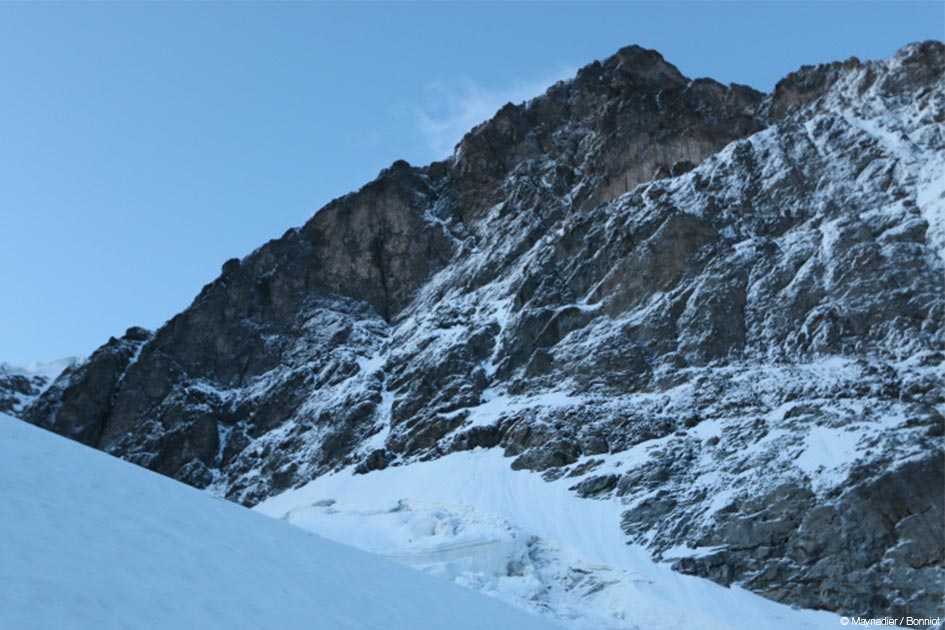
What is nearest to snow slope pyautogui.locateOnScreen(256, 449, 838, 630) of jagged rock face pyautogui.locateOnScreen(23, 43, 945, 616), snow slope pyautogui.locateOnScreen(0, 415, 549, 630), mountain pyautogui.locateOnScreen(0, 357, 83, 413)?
jagged rock face pyautogui.locateOnScreen(23, 43, 945, 616)

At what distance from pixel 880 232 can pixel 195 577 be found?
4936cm

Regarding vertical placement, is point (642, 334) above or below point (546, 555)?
above

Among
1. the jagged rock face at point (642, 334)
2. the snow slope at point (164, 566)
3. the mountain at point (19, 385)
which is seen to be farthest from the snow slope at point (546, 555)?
the mountain at point (19, 385)

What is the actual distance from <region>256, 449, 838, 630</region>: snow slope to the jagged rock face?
4.97 feet

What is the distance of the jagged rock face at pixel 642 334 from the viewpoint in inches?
1592

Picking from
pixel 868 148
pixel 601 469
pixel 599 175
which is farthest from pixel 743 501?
pixel 599 175

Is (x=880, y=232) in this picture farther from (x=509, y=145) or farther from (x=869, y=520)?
(x=509, y=145)

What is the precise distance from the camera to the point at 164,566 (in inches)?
437

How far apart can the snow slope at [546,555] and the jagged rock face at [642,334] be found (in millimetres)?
1516

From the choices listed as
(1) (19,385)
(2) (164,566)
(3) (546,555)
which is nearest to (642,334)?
(3) (546,555)

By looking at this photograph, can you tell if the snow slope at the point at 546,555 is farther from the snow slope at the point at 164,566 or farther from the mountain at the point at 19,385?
the mountain at the point at 19,385

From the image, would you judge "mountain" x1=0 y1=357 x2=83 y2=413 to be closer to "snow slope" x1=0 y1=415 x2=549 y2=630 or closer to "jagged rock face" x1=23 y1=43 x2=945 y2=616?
"jagged rock face" x1=23 y1=43 x2=945 y2=616

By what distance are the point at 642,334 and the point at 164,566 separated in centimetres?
4732

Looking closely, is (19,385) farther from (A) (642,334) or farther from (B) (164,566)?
(B) (164,566)
